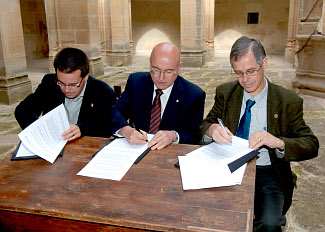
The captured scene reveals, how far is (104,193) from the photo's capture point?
1417 millimetres

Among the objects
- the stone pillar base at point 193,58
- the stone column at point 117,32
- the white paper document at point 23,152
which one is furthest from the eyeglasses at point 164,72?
the stone column at point 117,32

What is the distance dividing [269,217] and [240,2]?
15881mm

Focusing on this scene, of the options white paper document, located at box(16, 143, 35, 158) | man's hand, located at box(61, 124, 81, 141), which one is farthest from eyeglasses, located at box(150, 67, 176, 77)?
white paper document, located at box(16, 143, 35, 158)

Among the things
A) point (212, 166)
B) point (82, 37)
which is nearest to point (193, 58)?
point (82, 37)

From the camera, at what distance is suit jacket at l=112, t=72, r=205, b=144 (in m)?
2.37

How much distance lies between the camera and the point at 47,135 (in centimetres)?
193

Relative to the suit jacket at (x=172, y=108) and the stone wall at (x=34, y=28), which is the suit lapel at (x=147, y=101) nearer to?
the suit jacket at (x=172, y=108)

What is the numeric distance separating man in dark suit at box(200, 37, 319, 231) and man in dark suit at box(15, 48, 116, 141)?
34.2 inches

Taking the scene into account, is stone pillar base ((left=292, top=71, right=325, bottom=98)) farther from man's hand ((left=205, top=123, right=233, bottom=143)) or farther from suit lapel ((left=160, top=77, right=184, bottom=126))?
man's hand ((left=205, top=123, right=233, bottom=143))

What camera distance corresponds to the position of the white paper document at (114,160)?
160 cm

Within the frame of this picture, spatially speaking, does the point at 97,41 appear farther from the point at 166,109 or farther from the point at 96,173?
the point at 96,173

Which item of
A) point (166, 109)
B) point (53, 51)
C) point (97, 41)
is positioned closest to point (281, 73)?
point (97, 41)

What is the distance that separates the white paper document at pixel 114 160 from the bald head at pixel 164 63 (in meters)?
0.54

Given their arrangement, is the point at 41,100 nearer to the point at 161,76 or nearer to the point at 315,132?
the point at 161,76
